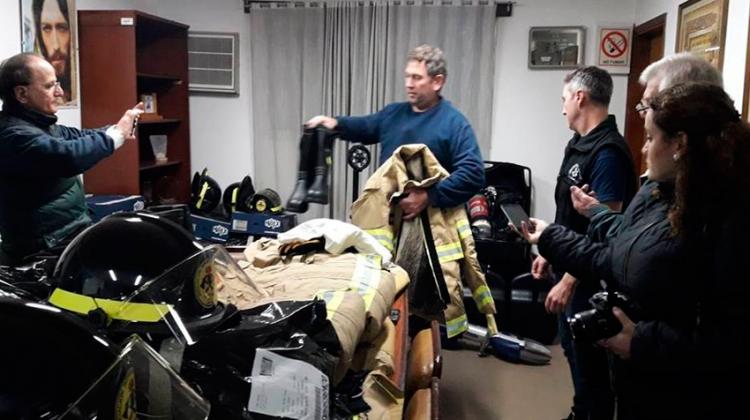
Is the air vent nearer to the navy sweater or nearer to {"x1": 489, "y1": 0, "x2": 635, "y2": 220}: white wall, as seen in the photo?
{"x1": 489, "y1": 0, "x2": 635, "y2": 220}: white wall

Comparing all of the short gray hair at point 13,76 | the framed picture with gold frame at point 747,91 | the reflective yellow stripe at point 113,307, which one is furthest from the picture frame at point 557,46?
the reflective yellow stripe at point 113,307

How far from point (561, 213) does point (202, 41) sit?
135 inches

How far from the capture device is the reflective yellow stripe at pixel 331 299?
4.02ft

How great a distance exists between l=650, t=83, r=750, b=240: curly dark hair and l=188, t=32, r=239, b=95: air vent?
160 inches

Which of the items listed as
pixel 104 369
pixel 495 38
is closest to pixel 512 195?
pixel 495 38

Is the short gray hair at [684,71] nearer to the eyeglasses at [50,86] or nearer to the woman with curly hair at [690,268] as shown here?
the woman with curly hair at [690,268]

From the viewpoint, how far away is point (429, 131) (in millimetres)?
2541

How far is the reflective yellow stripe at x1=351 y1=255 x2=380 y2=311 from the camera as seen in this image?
1.46m

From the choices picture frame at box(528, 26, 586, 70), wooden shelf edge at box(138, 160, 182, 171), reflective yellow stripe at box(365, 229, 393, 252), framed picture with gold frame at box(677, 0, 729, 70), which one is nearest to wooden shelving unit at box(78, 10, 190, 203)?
wooden shelf edge at box(138, 160, 182, 171)

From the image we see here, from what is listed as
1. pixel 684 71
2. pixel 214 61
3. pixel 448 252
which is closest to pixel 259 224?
pixel 214 61

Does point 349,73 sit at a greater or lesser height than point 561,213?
greater

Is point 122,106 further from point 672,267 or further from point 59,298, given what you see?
point 672,267

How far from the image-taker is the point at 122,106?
13.0 feet

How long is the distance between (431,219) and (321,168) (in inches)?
21.1
